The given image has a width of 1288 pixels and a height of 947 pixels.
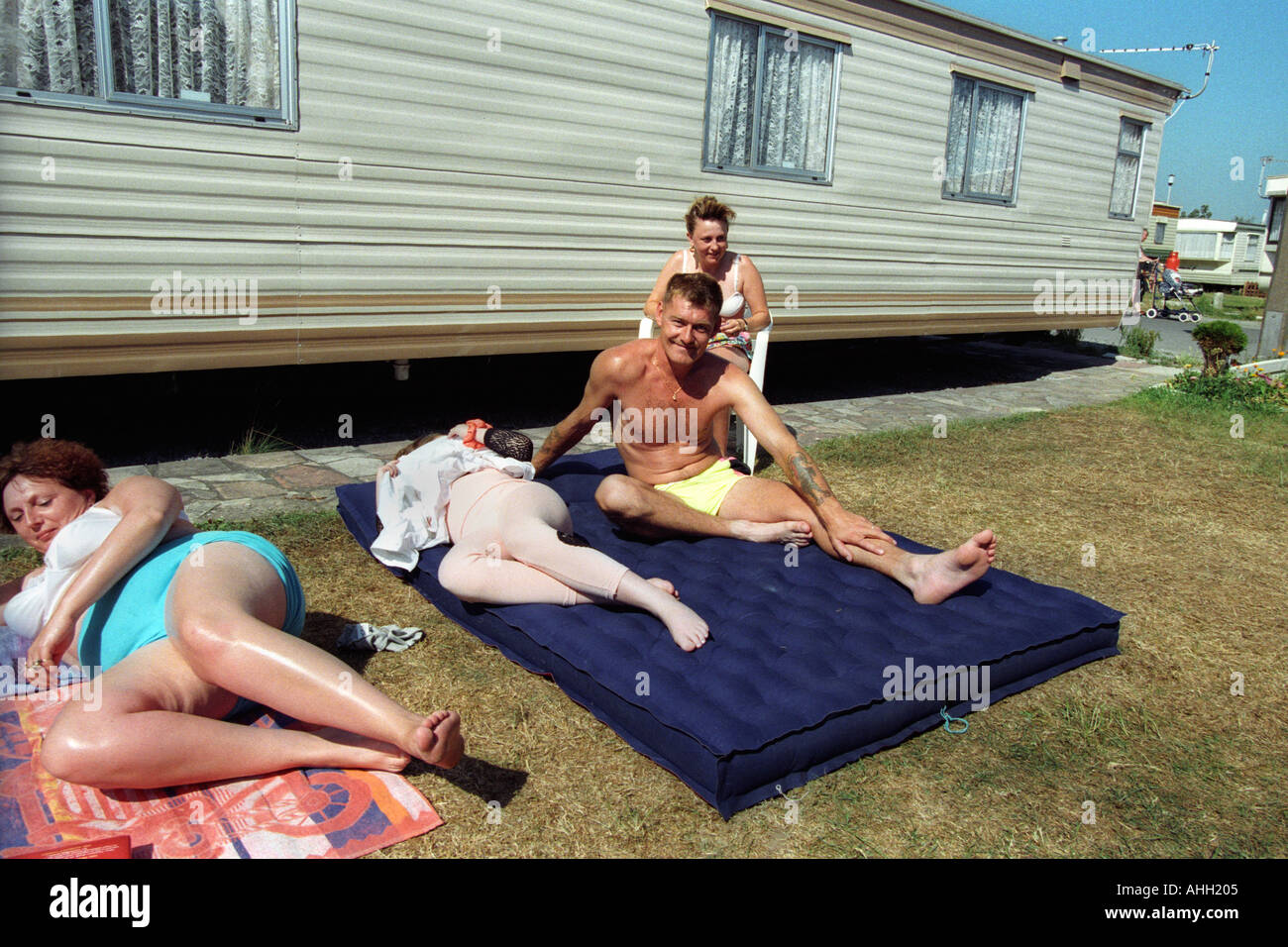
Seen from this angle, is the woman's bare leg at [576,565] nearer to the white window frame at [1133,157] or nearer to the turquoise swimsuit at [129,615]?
the turquoise swimsuit at [129,615]

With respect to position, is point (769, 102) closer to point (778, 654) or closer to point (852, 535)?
point (852, 535)

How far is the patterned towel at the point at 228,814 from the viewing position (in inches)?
84.7

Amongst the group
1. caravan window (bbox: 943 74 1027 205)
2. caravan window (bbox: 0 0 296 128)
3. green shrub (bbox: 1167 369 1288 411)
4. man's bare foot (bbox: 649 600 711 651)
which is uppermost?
caravan window (bbox: 943 74 1027 205)

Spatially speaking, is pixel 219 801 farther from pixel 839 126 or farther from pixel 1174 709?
pixel 839 126

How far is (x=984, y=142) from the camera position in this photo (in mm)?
9352

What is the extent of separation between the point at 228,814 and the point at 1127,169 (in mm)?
12004

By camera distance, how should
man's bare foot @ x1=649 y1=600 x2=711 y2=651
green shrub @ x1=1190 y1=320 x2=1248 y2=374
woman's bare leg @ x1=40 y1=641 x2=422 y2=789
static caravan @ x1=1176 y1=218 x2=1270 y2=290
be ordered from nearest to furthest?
woman's bare leg @ x1=40 y1=641 x2=422 y2=789 → man's bare foot @ x1=649 y1=600 x2=711 y2=651 → green shrub @ x1=1190 y1=320 x2=1248 y2=374 → static caravan @ x1=1176 y1=218 x2=1270 y2=290

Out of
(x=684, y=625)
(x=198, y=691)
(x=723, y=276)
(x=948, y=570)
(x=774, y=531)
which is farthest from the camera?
(x=723, y=276)

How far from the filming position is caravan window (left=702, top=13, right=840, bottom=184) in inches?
281

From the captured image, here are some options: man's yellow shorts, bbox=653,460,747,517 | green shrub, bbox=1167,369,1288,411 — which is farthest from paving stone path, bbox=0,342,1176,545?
man's yellow shorts, bbox=653,460,747,517

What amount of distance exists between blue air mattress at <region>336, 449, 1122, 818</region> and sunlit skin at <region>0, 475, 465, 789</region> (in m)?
0.63

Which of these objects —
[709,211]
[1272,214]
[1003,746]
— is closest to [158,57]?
[709,211]

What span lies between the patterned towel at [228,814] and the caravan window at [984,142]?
8263 millimetres

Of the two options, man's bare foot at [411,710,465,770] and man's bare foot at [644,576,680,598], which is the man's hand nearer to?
man's bare foot at [644,576,680,598]
